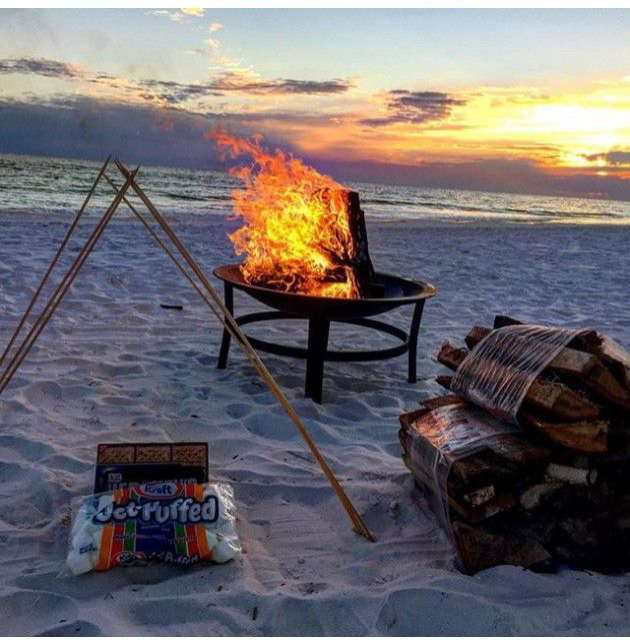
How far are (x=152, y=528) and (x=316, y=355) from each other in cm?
217

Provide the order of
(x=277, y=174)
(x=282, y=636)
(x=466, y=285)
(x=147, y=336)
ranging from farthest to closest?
(x=466, y=285) → (x=147, y=336) → (x=277, y=174) → (x=282, y=636)

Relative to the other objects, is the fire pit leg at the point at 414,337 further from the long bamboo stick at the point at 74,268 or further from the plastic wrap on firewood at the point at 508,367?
the long bamboo stick at the point at 74,268

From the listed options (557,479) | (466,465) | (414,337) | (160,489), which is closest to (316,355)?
(414,337)

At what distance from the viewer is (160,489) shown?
309 cm

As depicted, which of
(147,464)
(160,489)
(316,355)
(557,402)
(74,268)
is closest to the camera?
(557,402)

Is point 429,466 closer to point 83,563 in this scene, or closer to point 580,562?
point 580,562

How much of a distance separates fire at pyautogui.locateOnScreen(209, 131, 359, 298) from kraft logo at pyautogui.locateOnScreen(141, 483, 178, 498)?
202 centimetres

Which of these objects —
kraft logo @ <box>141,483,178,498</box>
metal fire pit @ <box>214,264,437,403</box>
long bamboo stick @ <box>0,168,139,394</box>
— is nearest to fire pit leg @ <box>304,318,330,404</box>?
metal fire pit @ <box>214,264,437,403</box>

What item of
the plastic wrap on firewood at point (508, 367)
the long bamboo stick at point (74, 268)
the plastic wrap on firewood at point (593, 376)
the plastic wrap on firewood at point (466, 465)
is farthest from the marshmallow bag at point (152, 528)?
the plastic wrap on firewood at point (593, 376)

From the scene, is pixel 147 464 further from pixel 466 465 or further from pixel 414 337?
pixel 414 337

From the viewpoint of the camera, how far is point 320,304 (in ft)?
14.4

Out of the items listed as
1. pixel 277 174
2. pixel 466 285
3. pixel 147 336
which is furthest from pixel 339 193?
pixel 466 285

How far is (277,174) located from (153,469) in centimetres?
308

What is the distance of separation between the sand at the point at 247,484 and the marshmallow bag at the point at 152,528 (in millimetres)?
65
